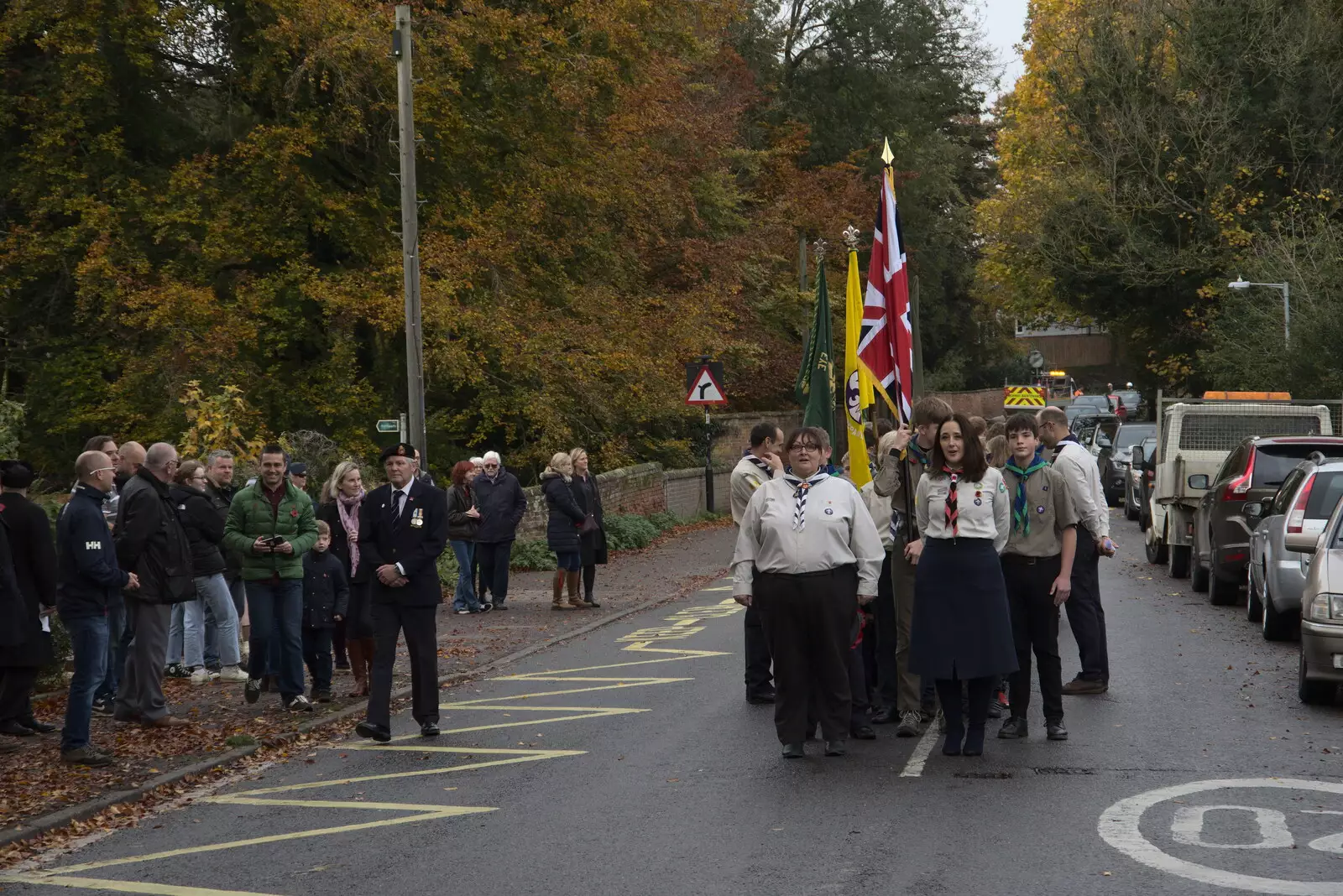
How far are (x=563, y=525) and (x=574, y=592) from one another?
95 centimetres

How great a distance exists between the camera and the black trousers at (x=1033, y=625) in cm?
973

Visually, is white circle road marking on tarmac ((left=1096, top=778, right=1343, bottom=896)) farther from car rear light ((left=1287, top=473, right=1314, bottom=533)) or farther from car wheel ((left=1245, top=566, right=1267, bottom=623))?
car wheel ((left=1245, top=566, right=1267, bottom=623))

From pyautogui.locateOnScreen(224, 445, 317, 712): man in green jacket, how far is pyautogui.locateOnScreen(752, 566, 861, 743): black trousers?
3.92 metres

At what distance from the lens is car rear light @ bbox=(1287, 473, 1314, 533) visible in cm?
1351

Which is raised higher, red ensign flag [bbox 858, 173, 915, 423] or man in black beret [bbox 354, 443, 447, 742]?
red ensign flag [bbox 858, 173, 915, 423]

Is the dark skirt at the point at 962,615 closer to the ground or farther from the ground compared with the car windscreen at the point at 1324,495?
closer to the ground

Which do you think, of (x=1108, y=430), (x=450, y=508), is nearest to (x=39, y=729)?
(x=450, y=508)

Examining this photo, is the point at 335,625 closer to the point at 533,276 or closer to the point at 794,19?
the point at 533,276

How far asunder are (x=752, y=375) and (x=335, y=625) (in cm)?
3246

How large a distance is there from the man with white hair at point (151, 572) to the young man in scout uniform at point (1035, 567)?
5.47 m

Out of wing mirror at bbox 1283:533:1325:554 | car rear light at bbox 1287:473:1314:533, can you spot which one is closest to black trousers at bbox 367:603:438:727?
wing mirror at bbox 1283:533:1325:554

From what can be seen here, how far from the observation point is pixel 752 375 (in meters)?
45.2

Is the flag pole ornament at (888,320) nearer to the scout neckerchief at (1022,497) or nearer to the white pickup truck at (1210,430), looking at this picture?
the scout neckerchief at (1022,497)

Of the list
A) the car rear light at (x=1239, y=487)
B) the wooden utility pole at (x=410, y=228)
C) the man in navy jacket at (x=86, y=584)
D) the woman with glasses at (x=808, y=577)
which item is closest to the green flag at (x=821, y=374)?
the car rear light at (x=1239, y=487)
